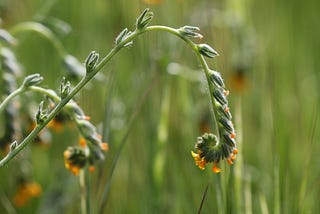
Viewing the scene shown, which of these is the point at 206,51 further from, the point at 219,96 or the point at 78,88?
the point at 78,88

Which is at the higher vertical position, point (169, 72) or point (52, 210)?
point (169, 72)

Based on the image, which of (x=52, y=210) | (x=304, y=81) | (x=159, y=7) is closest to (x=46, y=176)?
(x=52, y=210)

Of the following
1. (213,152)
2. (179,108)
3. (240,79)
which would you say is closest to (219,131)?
(213,152)

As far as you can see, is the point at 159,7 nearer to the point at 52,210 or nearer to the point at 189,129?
the point at 189,129

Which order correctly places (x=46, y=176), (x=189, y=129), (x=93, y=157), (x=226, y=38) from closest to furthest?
(x=93, y=157) → (x=189, y=129) → (x=46, y=176) → (x=226, y=38)

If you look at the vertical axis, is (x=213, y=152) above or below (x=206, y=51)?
below

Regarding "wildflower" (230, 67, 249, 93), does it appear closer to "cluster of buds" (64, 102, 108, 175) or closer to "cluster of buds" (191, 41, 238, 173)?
"cluster of buds" (64, 102, 108, 175)

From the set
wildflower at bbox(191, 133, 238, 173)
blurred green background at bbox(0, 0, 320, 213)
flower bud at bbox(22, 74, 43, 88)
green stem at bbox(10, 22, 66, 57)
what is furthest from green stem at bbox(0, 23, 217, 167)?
green stem at bbox(10, 22, 66, 57)
